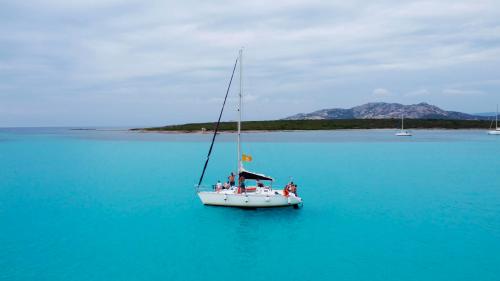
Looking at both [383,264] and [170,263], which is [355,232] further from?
[170,263]

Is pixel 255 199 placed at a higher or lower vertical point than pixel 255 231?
higher

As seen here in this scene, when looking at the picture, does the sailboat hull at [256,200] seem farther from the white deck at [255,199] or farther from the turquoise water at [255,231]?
the turquoise water at [255,231]

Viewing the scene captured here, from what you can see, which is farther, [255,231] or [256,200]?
[256,200]

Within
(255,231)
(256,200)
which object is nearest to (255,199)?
(256,200)

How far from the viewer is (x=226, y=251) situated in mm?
23688

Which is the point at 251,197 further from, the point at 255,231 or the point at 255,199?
the point at 255,231

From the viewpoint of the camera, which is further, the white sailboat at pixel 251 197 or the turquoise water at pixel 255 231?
the white sailboat at pixel 251 197

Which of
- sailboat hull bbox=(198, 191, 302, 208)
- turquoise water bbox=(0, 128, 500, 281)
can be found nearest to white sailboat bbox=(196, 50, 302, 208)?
sailboat hull bbox=(198, 191, 302, 208)

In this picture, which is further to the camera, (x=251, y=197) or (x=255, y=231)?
(x=251, y=197)

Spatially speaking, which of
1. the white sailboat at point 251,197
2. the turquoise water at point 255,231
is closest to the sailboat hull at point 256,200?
the white sailboat at point 251,197

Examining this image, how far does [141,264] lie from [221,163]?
4521 centimetres

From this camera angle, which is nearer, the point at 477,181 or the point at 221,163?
the point at 477,181

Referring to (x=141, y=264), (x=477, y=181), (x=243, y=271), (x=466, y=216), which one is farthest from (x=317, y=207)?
(x=477, y=181)

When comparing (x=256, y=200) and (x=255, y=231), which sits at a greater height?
(x=256, y=200)
